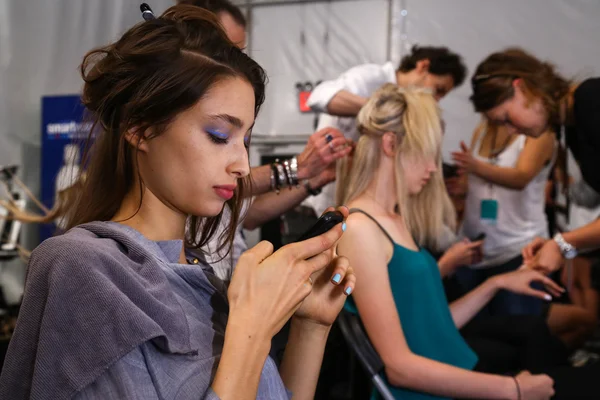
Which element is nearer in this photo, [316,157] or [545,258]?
[316,157]

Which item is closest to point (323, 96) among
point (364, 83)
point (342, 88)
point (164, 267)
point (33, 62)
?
point (342, 88)

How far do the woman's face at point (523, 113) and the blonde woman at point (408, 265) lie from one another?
510mm

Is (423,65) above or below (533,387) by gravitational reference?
above

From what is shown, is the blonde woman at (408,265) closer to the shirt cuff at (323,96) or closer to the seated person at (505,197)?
the shirt cuff at (323,96)

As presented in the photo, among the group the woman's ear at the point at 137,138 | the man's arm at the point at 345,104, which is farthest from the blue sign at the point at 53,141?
the woman's ear at the point at 137,138

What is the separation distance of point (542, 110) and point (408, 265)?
0.97 metres

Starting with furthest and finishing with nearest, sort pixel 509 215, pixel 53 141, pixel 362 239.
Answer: pixel 53 141 < pixel 509 215 < pixel 362 239

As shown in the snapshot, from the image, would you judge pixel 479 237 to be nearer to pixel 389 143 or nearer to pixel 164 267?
pixel 389 143

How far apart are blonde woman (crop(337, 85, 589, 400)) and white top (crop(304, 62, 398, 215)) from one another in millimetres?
Answer: 364

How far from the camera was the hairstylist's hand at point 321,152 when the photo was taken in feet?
5.61

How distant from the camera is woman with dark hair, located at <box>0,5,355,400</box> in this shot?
69 centimetres

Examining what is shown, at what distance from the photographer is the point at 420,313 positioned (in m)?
1.52

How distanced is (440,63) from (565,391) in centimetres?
146

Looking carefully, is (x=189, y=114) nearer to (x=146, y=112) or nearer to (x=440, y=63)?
(x=146, y=112)
